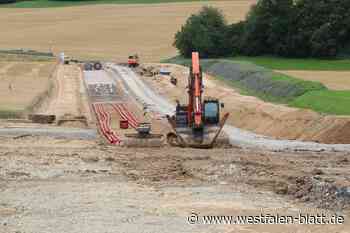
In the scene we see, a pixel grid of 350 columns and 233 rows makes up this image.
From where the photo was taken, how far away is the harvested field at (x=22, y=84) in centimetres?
5656

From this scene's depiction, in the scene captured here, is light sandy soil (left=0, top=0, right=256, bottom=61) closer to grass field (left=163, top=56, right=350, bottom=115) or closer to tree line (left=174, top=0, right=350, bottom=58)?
tree line (left=174, top=0, right=350, bottom=58)

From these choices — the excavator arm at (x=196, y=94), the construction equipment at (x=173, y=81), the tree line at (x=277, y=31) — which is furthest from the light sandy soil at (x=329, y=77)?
the excavator arm at (x=196, y=94)

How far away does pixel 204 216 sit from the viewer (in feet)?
85.1

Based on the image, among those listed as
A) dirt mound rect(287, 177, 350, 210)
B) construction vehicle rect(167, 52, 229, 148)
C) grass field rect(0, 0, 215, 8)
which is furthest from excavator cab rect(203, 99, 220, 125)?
grass field rect(0, 0, 215, 8)

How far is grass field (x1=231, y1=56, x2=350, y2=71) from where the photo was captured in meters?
85.0

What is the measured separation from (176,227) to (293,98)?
36.0m

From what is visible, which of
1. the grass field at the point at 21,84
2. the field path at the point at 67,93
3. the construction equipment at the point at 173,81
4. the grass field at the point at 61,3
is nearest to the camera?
the grass field at the point at 21,84

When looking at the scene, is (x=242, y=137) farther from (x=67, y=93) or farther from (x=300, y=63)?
(x=300, y=63)

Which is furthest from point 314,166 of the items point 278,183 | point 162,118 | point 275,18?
point 275,18

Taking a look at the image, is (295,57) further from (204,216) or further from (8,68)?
(204,216)

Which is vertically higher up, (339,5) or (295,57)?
(339,5)

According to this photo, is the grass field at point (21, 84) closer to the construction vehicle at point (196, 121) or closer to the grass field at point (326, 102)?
the construction vehicle at point (196, 121)

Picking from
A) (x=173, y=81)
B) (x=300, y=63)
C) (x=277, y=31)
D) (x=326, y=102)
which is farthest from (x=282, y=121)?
(x=277, y=31)

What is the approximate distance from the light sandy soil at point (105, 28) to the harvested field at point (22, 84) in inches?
690
